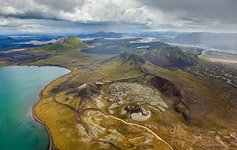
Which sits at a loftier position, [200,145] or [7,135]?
[200,145]

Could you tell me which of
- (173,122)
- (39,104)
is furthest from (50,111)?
(173,122)

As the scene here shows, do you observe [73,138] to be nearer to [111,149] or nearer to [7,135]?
[111,149]

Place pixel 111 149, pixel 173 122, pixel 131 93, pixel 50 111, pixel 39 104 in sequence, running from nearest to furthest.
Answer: pixel 111 149 < pixel 173 122 < pixel 50 111 < pixel 39 104 < pixel 131 93

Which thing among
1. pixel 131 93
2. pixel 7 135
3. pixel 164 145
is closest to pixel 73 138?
Answer: pixel 7 135

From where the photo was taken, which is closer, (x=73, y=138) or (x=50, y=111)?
(x=73, y=138)

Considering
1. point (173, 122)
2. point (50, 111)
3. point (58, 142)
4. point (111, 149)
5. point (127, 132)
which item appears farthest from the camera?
point (50, 111)

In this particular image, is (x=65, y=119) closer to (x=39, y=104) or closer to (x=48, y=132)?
(x=48, y=132)

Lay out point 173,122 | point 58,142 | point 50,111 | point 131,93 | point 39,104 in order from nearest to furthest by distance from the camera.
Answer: point 58,142, point 173,122, point 50,111, point 39,104, point 131,93

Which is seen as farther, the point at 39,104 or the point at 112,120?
the point at 39,104
